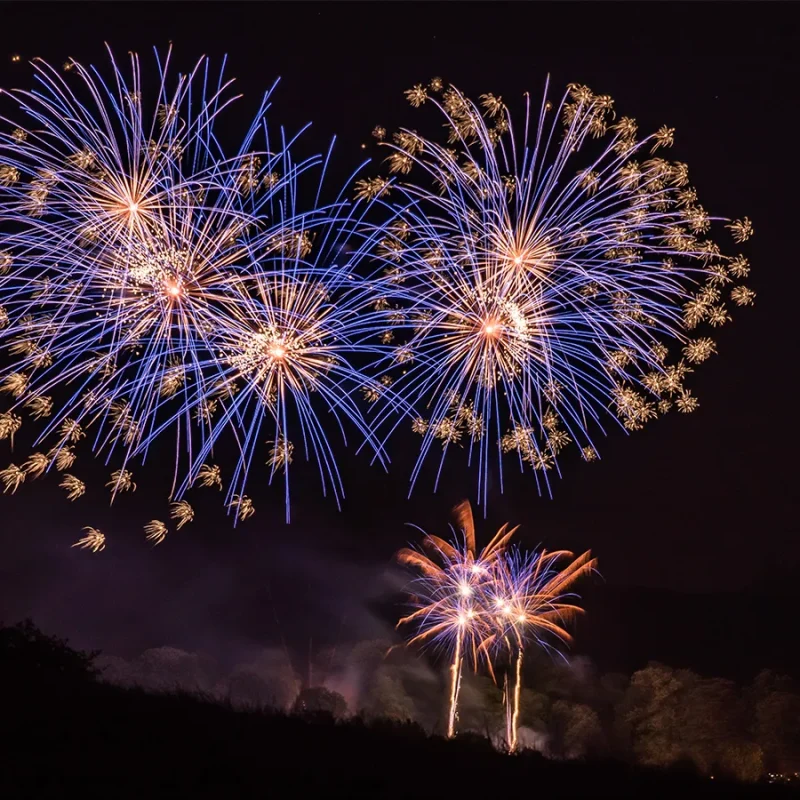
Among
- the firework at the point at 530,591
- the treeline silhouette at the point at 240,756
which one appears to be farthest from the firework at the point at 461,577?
the treeline silhouette at the point at 240,756

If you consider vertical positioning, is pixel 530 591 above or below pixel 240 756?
above

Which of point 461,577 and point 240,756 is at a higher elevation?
point 461,577

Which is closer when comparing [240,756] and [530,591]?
[240,756]

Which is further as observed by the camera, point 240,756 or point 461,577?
point 461,577

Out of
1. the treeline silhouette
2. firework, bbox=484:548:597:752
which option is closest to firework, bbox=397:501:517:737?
firework, bbox=484:548:597:752

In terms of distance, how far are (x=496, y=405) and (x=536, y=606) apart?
16.3 metres

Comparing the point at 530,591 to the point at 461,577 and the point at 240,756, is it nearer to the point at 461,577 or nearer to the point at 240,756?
the point at 461,577

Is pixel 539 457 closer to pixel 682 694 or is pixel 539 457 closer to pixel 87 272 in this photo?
pixel 87 272

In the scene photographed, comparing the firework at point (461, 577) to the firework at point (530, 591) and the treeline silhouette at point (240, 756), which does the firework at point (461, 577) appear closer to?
the firework at point (530, 591)

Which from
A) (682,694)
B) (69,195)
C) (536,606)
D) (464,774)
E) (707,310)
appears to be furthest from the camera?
(682,694)

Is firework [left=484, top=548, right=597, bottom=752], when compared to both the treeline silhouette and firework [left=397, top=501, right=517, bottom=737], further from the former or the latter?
Answer: the treeline silhouette

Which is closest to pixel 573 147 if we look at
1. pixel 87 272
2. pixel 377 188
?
pixel 377 188

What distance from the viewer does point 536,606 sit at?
31.4m

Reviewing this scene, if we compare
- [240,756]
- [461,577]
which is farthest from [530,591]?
[240,756]
